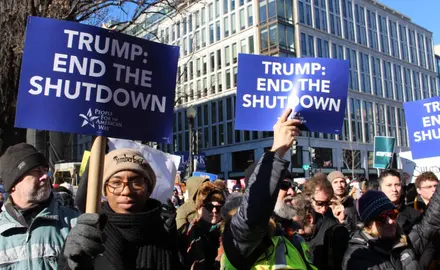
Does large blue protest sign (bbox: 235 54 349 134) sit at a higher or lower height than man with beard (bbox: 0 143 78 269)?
higher

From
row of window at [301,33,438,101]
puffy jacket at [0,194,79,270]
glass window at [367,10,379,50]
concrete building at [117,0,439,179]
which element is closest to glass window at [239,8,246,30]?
concrete building at [117,0,439,179]

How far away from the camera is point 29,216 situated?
2.85m

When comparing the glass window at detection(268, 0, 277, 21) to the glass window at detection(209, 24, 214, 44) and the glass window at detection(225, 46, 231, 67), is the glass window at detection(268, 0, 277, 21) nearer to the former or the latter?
the glass window at detection(225, 46, 231, 67)

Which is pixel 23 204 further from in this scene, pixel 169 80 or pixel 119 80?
pixel 169 80

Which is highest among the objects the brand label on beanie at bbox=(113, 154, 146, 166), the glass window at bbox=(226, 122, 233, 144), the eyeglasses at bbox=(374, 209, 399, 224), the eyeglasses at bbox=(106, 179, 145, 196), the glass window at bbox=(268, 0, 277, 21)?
the glass window at bbox=(268, 0, 277, 21)

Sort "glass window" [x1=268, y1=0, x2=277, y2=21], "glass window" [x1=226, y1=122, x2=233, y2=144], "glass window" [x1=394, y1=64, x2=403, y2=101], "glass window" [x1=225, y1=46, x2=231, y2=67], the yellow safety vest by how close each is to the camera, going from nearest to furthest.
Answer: the yellow safety vest
"glass window" [x1=268, y1=0, x2=277, y2=21]
"glass window" [x1=225, y1=46, x2=231, y2=67]
"glass window" [x1=226, y1=122, x2=233, y2=144]
"glass window" [x1=394, y1=64, x2=403, y2=101]

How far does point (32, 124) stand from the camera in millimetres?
2887

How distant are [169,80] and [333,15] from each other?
52.4 m

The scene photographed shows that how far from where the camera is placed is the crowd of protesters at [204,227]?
7.08ft

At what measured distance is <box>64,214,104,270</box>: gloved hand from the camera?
6.35ft

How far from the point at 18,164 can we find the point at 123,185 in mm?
938

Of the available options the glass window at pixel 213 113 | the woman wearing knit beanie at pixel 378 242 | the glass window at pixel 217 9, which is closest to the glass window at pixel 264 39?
the glass window at pixel 217 9

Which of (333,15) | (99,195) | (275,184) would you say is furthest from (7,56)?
(333,15)

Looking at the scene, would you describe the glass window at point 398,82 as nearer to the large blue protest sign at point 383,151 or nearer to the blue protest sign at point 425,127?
the large blue protest sign at point 383,151
